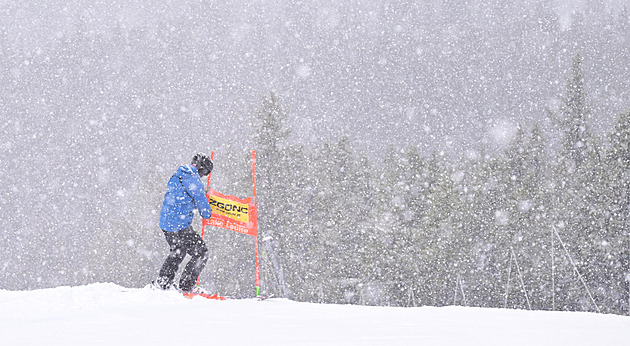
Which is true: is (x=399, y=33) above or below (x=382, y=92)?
above

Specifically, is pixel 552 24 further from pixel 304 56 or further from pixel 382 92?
pixel 304 56

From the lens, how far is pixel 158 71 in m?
166

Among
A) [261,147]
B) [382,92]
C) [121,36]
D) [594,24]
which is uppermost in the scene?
[121,36]

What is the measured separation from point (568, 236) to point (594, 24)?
420 feet

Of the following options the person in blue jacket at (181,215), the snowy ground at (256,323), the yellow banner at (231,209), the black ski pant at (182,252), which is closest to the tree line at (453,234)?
the yellow banner at (231,209)

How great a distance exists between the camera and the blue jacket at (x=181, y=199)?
6738mm

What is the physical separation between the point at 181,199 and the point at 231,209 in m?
1.35

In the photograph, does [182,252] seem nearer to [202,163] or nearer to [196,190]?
[196,190]

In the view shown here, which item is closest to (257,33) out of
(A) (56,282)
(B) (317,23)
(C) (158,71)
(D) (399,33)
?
(B) (317,23)

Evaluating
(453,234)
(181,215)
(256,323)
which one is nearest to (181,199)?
(181,215)

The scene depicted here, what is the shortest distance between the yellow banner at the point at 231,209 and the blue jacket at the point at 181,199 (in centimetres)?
118

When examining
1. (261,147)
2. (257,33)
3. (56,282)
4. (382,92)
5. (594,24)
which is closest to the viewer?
(261,147)

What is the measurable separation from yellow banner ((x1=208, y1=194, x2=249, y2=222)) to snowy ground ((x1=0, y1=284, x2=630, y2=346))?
66.0 inches

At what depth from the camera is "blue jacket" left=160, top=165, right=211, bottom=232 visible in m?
Answer: 6.74
